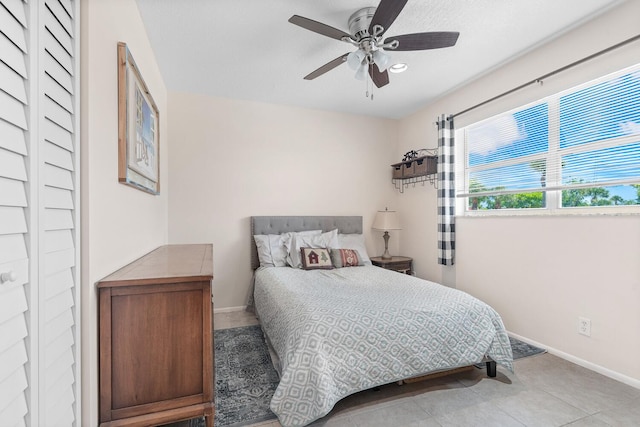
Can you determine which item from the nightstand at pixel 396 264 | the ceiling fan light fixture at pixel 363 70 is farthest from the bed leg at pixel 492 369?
the ceiling fan light fixture at pixel 363 70

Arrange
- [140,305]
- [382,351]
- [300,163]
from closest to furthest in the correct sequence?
1. [140,305]
2. [382,351]
3. [300,163]

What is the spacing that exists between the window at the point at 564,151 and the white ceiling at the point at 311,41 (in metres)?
0.54

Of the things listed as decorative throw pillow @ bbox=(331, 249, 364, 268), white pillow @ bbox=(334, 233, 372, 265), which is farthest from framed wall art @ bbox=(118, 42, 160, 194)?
white pillow @ bbox=(334, 233, 372, 265)

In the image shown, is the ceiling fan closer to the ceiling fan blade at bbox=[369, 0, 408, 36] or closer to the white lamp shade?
the ceiling fan blade at bbox=[369, 0, 408, 36]

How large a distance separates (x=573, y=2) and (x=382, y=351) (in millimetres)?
2550

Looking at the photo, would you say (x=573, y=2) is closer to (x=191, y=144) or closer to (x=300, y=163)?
(x=300, y=163)

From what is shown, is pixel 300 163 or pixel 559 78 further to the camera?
pixel 300 163

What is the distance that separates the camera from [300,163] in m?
3.80

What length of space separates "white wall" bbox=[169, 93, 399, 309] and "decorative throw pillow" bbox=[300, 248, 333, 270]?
0.72 m

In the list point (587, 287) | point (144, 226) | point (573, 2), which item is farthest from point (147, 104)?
point (587, 287)

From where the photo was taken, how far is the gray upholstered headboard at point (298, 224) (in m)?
3.51
